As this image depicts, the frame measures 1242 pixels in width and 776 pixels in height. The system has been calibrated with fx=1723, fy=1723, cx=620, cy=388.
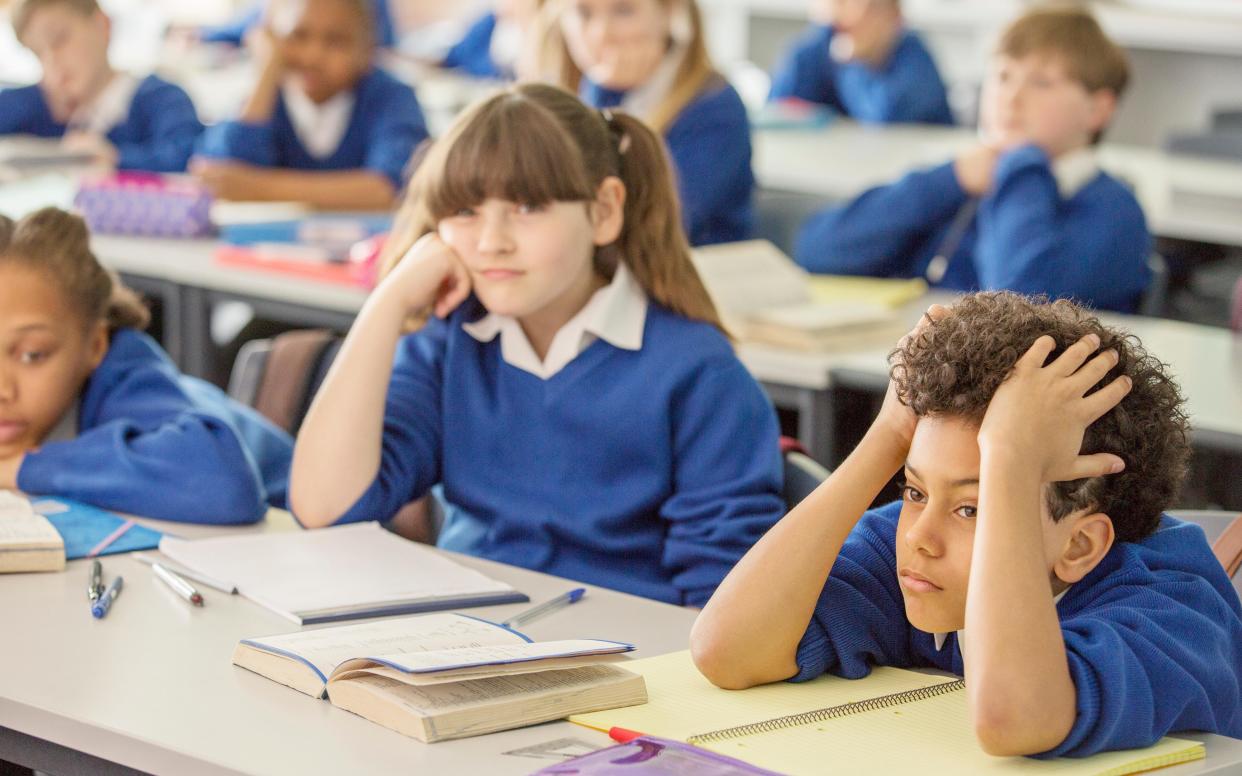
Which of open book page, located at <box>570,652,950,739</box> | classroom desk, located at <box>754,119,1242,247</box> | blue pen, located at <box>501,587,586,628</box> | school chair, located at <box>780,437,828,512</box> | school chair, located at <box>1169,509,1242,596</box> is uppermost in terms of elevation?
school chair, located at <box>1169,509,1242,596</box>

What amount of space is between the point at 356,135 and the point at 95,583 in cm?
258

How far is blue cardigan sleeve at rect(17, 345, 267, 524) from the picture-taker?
1885 mm

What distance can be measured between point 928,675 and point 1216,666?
0.24 metres

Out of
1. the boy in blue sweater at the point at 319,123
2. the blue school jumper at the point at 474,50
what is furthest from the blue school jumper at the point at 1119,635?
the blue school jumper at the point at 474,50

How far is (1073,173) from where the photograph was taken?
3152 mm

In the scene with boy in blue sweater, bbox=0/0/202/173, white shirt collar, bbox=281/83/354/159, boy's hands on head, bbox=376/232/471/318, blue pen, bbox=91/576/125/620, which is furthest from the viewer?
boy in blue sweater, bbox=0/0/202/173

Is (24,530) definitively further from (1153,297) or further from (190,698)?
(1153,297)

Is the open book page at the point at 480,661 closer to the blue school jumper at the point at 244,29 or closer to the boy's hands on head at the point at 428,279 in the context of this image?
the boy's hands on head at the point at 428,279

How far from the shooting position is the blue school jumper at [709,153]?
11.0 feet

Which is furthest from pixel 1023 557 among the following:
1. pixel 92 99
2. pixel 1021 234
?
pixel 92 99

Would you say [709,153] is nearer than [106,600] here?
No

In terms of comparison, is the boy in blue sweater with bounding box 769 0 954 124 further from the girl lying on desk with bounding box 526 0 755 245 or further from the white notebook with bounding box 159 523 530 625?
A: the white notebook with bounding box 159 523 530 625

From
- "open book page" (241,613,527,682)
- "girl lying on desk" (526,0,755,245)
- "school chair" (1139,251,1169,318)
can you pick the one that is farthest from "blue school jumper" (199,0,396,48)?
"open book page" (241,613,527,682)

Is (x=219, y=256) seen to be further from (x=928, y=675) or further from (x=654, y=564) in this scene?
(x=928, y=675)
